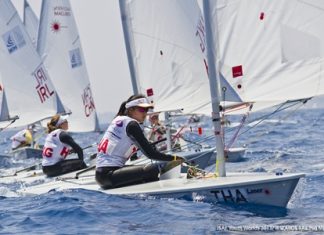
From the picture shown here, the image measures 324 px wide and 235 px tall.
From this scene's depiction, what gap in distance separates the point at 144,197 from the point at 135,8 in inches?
277

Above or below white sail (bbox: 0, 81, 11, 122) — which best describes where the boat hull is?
below

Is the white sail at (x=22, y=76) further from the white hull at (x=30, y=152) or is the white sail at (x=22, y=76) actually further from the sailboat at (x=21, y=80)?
the white hull at (x=30, y=152)

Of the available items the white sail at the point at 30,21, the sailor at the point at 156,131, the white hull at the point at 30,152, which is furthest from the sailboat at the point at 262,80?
the white sail at the point at 30,21

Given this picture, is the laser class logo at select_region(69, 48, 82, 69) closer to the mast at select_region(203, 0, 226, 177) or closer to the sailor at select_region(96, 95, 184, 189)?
the sailor at select_region(96, 95, 184, 189)

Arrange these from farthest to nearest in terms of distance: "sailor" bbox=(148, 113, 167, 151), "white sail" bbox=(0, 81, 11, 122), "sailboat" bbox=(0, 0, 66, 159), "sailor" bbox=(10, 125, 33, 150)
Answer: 1. "sailor" bbox=(10, 125, 33, 150)
2. "sailboat" bbox=(0, 0, 66, 159)
3. "white sail" bbox=(0, 81, 11, 122)
4. "sailor" bbox=(148, 113, 167, 151)

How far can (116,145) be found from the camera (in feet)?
27.2

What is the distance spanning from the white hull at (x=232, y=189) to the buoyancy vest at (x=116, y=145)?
0.33 metres

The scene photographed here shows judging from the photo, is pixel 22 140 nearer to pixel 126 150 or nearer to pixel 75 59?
pixel 75 59

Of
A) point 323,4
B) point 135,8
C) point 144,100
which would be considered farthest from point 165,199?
point 135,8

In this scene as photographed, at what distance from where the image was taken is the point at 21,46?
61.3 feet

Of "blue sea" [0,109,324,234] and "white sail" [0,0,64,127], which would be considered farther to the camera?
"white sail" [0,0,64,127]

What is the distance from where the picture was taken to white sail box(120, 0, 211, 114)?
13531mm

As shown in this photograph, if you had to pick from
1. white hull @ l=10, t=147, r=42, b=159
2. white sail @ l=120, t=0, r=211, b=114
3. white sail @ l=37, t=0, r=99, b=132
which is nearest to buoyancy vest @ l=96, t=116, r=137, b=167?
white sail @ l=120, t=0, r=211, b=114

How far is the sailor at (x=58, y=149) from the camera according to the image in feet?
36.9
